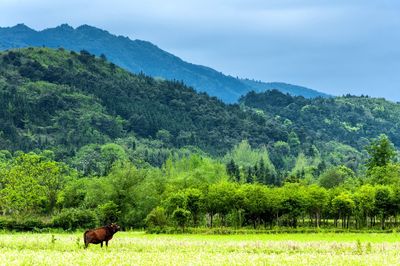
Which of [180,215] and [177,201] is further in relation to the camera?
[177,201]

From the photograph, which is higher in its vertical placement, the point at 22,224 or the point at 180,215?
the point at 180,215

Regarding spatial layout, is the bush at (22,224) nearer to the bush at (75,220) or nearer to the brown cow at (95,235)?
the bush at (75,220)

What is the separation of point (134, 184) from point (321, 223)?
34.4 metres

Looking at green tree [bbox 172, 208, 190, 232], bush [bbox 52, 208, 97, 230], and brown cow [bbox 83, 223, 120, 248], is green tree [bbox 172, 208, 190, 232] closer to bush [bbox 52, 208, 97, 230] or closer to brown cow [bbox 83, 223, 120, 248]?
bush [bbox 52, 208, 97, 230]

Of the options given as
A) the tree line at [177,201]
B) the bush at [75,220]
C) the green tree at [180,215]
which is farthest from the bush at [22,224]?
the green tree at [180,215]

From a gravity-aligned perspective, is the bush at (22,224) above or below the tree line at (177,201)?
below

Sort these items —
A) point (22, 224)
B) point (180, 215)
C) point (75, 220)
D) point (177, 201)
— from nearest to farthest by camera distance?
1. point (22, 224)
2. point (180, 215)
3. point (75, 220)
4. point (177, 201)

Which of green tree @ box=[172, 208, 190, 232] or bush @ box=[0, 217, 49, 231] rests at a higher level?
green tree @ box=[172, 208, 190, 232]

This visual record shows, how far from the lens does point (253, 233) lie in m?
80.5

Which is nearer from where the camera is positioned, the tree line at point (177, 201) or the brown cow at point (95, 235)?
the brown cow at point (95, 235)

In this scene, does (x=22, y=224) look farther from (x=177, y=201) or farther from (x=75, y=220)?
(x=177, y=201)

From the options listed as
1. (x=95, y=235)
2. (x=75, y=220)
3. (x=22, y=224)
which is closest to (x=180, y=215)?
(x=75, y=220)

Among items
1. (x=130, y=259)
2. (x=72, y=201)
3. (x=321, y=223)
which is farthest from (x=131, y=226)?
(x=130, y=259)

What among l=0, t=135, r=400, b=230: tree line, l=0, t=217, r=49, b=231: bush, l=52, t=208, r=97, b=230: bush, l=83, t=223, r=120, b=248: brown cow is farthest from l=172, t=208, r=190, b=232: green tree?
l=83, t=223, r=120, b=248: brown cow
